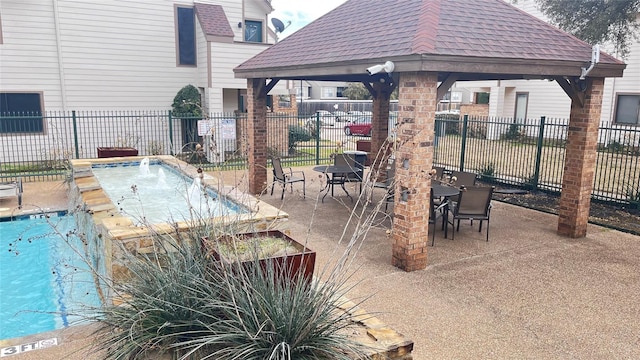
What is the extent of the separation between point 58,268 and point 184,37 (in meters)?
11.8

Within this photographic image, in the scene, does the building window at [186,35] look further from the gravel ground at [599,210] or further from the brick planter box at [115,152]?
the gravel ground at [599,210]

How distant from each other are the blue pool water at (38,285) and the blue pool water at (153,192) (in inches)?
39.6

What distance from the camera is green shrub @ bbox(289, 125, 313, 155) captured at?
1933cm

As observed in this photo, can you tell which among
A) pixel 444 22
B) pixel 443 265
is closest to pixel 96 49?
pixel 444 22

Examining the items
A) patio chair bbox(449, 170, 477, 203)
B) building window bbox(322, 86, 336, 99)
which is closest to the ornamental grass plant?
patio chair bbox(449, 170, 477, 203)

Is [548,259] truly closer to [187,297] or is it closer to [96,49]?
[187,297]

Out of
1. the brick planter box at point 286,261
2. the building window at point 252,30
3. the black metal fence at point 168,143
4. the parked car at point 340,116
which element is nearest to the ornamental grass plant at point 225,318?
the brick planter box at point 286,261

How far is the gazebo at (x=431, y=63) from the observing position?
249 inches

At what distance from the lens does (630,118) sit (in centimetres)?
2050

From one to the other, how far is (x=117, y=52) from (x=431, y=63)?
44.4 feet

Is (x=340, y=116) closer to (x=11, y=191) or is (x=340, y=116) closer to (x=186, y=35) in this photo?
(x=186, y=35)

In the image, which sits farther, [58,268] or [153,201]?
[153,201]

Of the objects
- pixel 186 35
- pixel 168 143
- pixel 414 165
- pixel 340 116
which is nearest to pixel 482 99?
pixel 340 116

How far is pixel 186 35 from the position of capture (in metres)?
17.3
